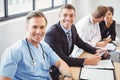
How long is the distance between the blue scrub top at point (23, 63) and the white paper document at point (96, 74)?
0.96 ft

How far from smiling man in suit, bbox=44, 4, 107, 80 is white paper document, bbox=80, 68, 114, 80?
139 millimetres

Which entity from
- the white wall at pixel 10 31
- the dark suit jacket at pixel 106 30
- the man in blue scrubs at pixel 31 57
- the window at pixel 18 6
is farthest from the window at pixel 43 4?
the man in blue scrubs at pixel 31 57

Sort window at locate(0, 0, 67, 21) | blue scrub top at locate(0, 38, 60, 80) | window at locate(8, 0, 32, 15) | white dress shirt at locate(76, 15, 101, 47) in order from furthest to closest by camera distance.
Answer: window at locate(8, 0, 32, 15) < window at locate(0, 0, 67, 21) < white dress shirt at locate(76, 15, 101, 47) < blue scrub top at locate(0, 38, 60, 80)

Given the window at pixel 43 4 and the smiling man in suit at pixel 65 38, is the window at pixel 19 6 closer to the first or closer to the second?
the window at pixel 43 4

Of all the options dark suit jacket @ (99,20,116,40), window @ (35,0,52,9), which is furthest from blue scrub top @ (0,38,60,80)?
window @ (35,0,52,9)

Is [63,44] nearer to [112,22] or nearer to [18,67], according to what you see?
[18,67]

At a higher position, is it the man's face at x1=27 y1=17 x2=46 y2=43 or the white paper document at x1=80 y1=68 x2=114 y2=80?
the man's face at x1=27 y1=17 x2=46 y2=43

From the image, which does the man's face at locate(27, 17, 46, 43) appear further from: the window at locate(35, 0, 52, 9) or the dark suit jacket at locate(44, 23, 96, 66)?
the window at locate(35, 0, 52, 9)

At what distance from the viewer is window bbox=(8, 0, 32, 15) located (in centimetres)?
334

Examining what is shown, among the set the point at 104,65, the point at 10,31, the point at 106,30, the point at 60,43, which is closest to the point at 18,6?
the point at 10,31

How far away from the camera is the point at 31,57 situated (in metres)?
1.60

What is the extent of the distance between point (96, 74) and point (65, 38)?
53 centimetres

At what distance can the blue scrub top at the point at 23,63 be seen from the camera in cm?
144

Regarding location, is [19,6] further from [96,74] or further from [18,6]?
[96,74]
